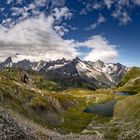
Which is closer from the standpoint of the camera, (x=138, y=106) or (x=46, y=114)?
(x=138, y=106)

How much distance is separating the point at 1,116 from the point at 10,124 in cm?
287

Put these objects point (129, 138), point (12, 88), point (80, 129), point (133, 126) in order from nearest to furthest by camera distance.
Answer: point (129, 138) < point (133, 126) < point (80, 129) < point (12, 88)

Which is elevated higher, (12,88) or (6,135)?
(12,88)

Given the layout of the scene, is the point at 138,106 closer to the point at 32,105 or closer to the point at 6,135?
the point at 32,105

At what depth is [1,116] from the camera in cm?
6650

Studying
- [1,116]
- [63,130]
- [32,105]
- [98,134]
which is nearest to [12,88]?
[32,105]

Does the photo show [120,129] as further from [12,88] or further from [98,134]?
[12,88]

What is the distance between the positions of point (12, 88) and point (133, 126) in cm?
A: 9155

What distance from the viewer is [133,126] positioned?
4599 inches

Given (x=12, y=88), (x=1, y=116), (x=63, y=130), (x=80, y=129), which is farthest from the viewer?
(x=12, y=88)

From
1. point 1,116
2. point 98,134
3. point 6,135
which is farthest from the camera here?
point 98,134

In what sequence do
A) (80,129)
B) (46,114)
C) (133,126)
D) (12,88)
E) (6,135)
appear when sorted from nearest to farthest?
(6,135) → (133,126) → (80,129) → (46,114) → (12,88)

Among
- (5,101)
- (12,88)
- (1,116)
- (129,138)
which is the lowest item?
(129,138)

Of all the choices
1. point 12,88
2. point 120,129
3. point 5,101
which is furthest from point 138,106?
point 12,88
